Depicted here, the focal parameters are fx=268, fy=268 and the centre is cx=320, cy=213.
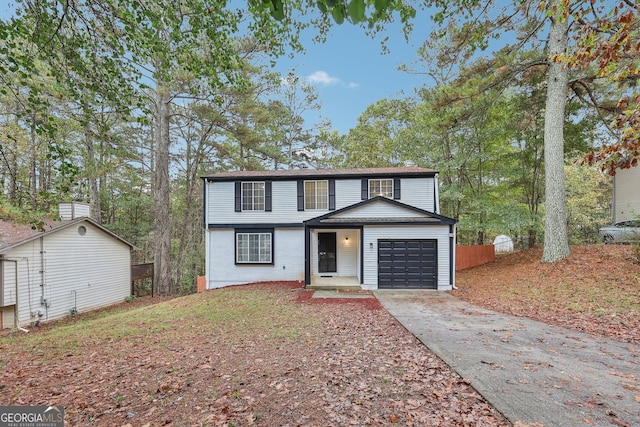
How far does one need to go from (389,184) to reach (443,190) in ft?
17.9

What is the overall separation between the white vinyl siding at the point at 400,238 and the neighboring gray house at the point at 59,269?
10918mm

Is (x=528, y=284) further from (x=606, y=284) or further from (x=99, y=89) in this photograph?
(x=99, y=89)

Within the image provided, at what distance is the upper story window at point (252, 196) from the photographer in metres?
12.9

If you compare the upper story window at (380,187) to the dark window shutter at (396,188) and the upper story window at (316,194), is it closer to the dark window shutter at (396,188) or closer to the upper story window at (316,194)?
the dark window shutter at (396,188)

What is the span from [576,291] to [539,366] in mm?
6105

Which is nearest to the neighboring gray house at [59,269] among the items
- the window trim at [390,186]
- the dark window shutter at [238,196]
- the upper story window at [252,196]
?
the dark window shutter at [238,196]

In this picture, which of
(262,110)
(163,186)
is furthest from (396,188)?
(163,186)

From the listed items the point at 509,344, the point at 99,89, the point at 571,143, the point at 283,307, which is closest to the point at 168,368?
the point at 283,307

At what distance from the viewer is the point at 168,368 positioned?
429 centimetres

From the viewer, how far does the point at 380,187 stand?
12.7 m

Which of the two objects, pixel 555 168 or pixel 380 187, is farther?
pixel 380 187

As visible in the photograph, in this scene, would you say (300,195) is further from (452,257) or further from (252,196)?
(452,257)

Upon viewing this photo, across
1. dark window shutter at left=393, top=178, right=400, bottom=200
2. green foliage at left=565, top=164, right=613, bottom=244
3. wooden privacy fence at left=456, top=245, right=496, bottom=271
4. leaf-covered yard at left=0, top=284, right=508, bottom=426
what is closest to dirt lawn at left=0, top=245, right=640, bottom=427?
leaf-covered yard at left=0, top=284, right=508, bottom=426

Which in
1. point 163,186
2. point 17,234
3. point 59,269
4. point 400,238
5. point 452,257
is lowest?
point 59,269
